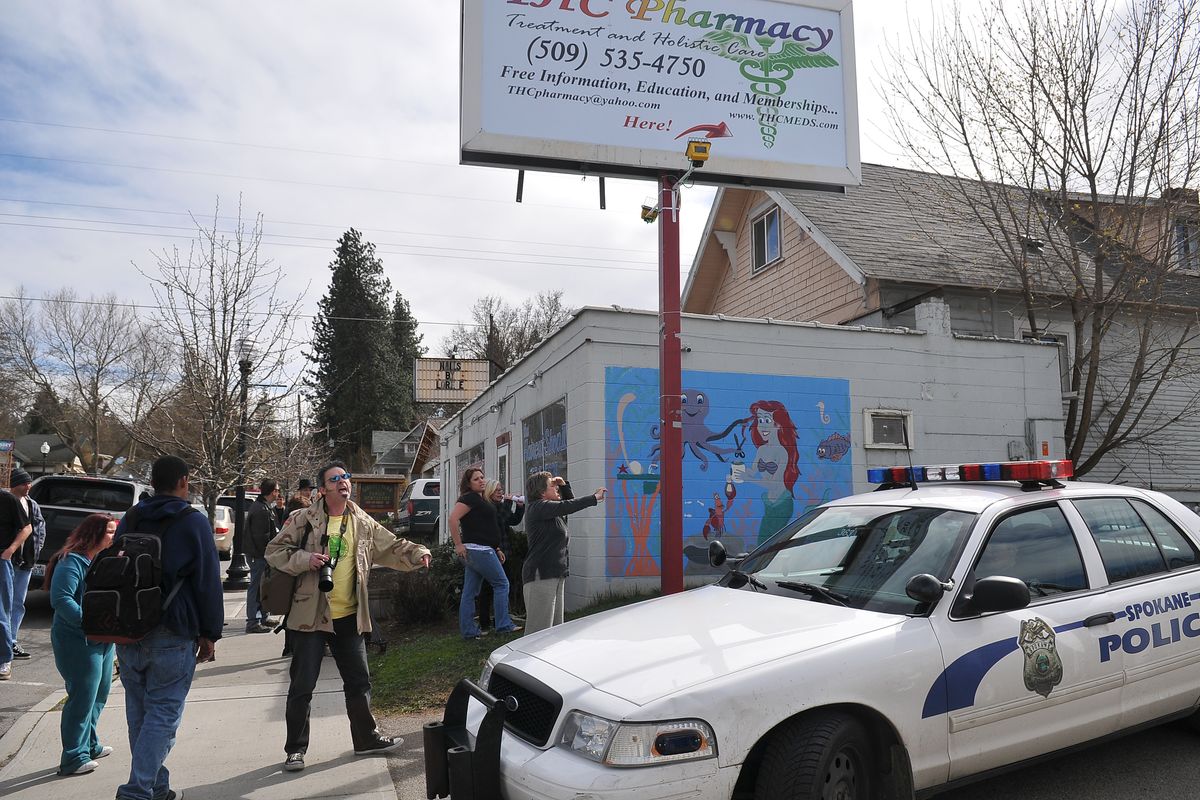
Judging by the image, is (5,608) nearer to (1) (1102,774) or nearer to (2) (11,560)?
(2) (11,560)

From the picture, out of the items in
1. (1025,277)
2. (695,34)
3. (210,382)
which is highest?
(695,34)

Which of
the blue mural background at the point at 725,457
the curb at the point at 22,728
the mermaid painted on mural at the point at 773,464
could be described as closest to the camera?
the curb at the point at 22,728

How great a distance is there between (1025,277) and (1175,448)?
5425 millimetres

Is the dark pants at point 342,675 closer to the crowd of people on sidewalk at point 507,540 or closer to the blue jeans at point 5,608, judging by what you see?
the crowd of people on sidewalk at point 507,540

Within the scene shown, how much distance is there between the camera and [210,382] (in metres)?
14.0

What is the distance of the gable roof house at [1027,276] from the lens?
1273 centimetres

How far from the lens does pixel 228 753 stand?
5379mm

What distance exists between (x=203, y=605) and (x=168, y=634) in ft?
0.66

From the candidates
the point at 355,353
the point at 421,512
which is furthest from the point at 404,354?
the point at 421,512

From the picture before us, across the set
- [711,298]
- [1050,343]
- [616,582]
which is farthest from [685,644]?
[711,298]

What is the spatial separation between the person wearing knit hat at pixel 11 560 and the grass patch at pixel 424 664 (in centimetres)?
317

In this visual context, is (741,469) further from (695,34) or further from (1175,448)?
(1175,448)

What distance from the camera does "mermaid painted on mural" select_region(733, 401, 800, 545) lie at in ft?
35.9

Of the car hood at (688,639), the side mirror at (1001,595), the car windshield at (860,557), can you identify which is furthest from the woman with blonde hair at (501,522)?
the side mirror at (1001,595)
